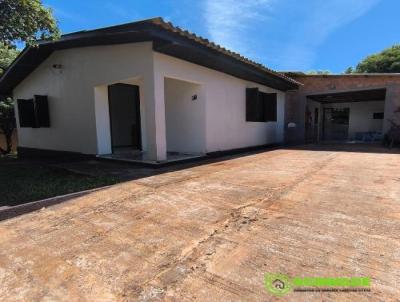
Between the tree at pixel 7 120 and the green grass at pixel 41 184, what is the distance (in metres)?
9.84

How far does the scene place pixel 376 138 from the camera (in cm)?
1413

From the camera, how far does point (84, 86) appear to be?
7797mm

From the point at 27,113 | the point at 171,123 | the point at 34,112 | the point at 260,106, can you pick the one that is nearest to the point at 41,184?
the point at 171,123

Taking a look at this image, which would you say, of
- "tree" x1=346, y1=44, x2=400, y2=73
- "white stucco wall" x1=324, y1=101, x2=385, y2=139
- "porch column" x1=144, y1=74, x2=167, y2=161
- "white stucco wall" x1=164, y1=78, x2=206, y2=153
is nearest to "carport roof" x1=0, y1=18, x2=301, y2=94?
"porch column" x1=144, y1=74, x2=167, y2=161

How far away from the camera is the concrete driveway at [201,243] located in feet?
5.52

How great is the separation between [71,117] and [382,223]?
27.9 ft

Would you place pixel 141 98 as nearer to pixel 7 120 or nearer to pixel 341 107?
pixel 7 120

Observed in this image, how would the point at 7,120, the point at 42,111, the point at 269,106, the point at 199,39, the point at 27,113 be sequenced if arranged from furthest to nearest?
the point at 7,120 < the point at 269,106 < the point at 27,113 < the point at 42,111 < the point at 199,39

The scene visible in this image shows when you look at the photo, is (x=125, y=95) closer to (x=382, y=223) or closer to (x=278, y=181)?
(x=278, y=181)

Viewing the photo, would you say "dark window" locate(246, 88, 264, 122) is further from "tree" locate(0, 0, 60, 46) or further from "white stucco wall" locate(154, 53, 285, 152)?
"tree" locate(0, 0, 60, 46)

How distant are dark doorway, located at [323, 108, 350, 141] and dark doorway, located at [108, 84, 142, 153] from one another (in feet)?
46.6

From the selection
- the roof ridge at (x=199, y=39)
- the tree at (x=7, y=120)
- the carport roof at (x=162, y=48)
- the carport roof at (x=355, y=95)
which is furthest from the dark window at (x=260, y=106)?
the tree at (x=7, y=120)

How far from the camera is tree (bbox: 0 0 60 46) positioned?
4551 mm

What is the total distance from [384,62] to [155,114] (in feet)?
80.6
